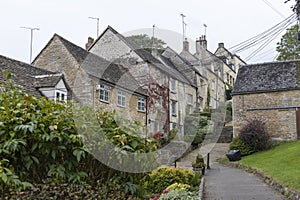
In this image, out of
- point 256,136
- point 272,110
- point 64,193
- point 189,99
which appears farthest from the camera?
point 189,99

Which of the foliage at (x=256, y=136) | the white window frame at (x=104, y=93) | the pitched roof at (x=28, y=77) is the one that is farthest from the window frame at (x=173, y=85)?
the pitched roof at (x=28, y=77)

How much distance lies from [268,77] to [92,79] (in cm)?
1468

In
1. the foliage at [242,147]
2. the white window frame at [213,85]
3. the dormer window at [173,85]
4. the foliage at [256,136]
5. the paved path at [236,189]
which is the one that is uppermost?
the white window frame at [213,85]

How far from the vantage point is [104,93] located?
21.0 meters

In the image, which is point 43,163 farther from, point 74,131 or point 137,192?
point 137,192

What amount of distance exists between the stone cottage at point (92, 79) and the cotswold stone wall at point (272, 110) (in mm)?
7824

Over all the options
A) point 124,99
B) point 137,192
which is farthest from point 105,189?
point 124,99

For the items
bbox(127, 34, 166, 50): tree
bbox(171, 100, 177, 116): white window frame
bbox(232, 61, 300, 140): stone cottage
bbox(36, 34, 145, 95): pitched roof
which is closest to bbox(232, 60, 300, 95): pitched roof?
bbox(232, 61, 300, 140): stone cottage

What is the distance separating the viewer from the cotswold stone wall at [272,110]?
2448 cm

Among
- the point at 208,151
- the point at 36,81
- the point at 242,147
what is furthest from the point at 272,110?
the point at 36,81

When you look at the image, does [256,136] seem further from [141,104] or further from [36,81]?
[36,81]

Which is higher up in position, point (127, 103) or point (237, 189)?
point (127, 103)

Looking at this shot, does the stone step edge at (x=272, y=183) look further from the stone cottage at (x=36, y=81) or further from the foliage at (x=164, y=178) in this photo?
the stone cottage at (x=36, y=81)

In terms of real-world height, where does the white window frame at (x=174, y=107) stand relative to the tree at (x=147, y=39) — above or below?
below
